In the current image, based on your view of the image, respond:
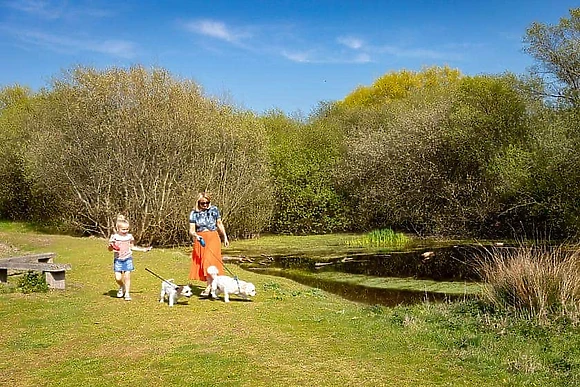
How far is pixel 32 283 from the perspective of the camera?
11.5 meters

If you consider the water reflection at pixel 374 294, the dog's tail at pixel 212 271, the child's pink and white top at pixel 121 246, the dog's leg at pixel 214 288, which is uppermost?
the child's pink and white top at pixel 121 246

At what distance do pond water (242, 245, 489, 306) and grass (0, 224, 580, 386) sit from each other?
10.2 ft

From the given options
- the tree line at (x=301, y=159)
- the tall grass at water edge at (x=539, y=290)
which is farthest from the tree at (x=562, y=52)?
the tall grass at water edge at (x=539, y=290)

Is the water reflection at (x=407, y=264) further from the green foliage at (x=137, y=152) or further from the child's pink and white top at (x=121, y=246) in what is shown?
the child's pink and white top at (x=121, y=246)

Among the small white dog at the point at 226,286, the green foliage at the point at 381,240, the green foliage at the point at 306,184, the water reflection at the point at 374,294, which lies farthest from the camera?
the green foliage at the point at 306,184

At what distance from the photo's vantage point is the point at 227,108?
96.8 ft

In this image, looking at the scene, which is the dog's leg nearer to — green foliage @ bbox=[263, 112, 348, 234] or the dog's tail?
the dog's tail

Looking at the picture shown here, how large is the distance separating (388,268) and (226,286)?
32.5 ft

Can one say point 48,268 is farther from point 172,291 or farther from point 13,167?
point 13,167

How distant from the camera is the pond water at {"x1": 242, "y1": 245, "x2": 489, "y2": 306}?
1445 centimetres

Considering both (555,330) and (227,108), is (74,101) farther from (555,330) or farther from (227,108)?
(555,330)

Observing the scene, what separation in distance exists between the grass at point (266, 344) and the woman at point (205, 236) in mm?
812

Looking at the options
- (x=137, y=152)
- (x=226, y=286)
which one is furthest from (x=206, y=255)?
(x=137, y=152)

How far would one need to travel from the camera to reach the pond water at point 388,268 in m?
14.5
